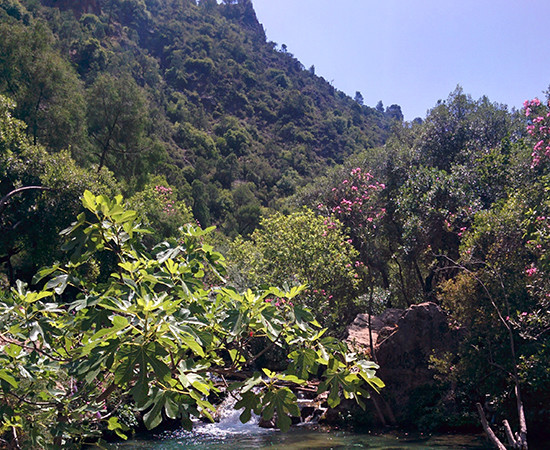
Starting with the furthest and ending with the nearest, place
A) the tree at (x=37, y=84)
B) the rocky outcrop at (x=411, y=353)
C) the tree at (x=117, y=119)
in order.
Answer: the tree at (x=117, y=119) < the tree at (x=37, y=84) < the rocky outcrop at (x=411, y=353)

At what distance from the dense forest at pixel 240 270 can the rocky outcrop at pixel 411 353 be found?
499 millimetres

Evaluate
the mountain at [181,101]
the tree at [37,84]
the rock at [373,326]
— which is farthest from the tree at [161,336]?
the mountain at [181,101]

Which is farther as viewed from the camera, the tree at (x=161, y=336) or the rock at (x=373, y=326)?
the rock at (x=373, y=326)

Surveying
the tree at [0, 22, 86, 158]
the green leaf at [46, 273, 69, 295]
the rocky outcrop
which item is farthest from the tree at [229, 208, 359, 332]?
the green leaf at [46, 273, 69, 295]

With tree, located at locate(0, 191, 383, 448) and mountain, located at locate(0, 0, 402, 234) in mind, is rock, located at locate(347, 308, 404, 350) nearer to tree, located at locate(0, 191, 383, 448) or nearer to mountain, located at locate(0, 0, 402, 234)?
tree, located at locate(0, 191, 383, 448)

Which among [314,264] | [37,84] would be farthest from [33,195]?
[314,264]

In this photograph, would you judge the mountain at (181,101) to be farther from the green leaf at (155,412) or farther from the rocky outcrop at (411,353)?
the green leaf at (155,412)

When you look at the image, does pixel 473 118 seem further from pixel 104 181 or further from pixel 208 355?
pixel 208 355

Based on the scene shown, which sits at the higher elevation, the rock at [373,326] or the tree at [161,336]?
the tree at [161,336]

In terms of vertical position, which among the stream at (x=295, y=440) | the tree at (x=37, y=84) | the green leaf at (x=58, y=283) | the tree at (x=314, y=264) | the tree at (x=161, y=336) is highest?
the tree at (x=37, y=84)

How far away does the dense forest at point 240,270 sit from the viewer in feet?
8.73

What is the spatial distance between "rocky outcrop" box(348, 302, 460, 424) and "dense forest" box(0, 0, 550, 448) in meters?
0.50

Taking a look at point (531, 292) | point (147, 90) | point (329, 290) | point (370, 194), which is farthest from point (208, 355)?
point (147, 90)

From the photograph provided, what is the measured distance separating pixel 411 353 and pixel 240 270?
12.7m
